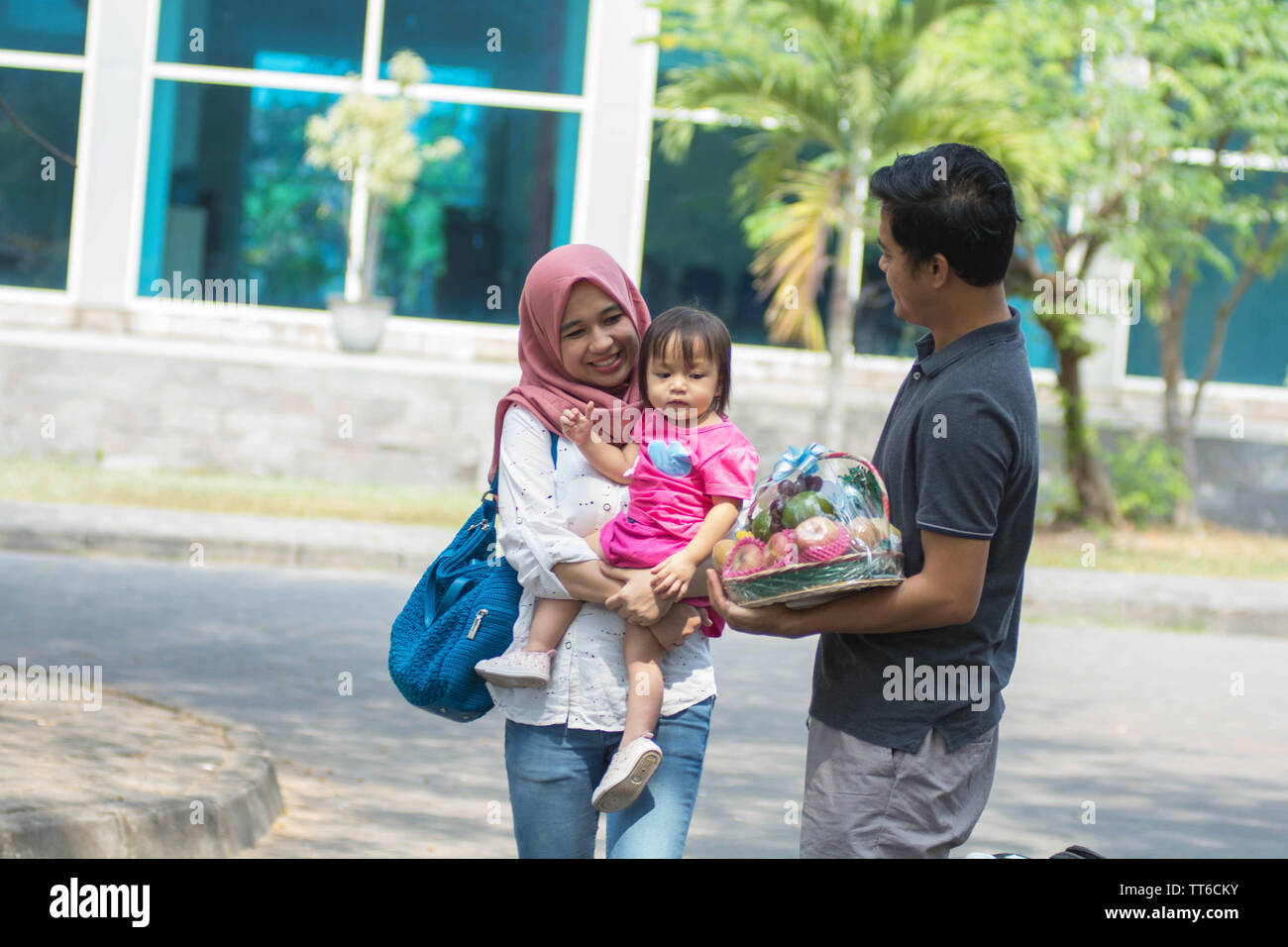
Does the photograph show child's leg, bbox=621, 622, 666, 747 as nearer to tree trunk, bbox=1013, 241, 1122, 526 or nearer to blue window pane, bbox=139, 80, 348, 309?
tree trunk, bbox=1013, 241, 1122, 526

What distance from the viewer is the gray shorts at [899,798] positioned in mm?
2625

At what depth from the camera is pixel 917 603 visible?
251 centimetres

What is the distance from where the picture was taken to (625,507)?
3092 millimetres

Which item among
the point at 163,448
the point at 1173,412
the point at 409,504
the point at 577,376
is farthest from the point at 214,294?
the point at 577,376

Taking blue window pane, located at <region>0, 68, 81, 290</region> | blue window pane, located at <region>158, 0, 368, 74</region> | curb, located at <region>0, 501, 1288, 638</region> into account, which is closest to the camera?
curb, located at <region>0, 501, 1288, 638</region>

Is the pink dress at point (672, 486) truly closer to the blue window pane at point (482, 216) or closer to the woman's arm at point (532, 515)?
the woman's arm at point (532, 515)

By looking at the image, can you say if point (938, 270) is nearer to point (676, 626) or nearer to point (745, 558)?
point (745, 558)

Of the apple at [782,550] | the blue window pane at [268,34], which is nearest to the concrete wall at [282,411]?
the blue window pane at [268,34]

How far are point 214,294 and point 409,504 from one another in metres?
4.81

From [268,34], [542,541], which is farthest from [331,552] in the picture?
[542,541]

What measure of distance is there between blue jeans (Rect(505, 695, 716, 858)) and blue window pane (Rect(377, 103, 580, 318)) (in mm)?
14287

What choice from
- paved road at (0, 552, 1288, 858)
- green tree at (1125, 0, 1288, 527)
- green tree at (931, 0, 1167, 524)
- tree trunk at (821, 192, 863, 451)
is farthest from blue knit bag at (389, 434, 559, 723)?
green tree at (1125, 0, 1288, 527)

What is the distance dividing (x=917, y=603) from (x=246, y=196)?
15686 millimetres

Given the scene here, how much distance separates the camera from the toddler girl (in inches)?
116
